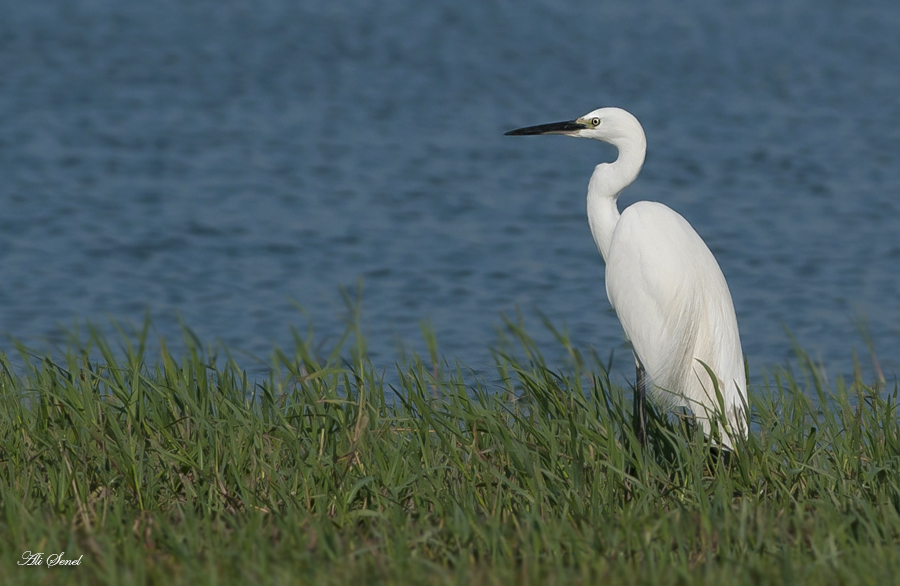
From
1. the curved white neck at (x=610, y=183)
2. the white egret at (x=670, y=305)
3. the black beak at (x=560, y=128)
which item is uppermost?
the black beak at (x=560, y=128)

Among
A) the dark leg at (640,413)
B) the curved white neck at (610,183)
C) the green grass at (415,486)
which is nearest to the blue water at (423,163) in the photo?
the green grass at (415,486)

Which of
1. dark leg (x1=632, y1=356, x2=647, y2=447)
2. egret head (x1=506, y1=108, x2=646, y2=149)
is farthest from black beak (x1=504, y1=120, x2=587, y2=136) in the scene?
dark leg (x1=632, y1=356, x2=647, y2=447)

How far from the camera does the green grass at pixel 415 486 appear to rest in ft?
10.7

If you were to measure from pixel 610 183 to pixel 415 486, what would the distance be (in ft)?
6.30

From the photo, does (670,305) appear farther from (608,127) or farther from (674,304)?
(608,127)

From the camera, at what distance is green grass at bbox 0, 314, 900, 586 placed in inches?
128

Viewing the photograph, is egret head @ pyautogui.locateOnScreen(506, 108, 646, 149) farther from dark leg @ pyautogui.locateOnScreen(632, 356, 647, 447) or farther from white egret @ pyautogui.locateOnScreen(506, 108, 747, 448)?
dark leg @ pyautogui.locateOnScreen(632, 356, 647, 447)

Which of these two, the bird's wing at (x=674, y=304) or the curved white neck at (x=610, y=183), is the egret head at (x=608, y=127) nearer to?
the curved white neck at (x=610, y=183)

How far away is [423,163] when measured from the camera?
13.0m

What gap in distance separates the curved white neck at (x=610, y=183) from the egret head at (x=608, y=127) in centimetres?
1

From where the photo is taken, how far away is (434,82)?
651 inches

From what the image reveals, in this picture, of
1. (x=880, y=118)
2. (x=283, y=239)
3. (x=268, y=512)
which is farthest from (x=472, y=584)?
(x=880, y=118)

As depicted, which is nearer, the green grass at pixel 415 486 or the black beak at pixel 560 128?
the green grass at pixel 415 486

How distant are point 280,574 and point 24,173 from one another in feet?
32.9
